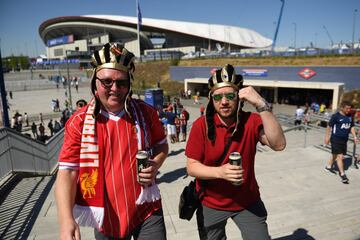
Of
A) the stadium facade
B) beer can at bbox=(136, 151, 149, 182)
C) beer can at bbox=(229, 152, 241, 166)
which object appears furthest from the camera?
the stadium facade

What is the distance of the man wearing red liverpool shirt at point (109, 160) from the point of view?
1941 mm

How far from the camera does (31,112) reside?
86.3ft

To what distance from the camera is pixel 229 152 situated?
8.17ft

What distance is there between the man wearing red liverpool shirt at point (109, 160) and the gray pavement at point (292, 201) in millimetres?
2291

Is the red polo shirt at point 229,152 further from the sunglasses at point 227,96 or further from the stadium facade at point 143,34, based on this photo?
the stadium facade at point 143,34

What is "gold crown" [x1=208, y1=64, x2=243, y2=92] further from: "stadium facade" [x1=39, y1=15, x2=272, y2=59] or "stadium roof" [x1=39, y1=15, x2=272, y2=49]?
"stadium roof" [x1=39, y1=15, x2=272, y2=49]

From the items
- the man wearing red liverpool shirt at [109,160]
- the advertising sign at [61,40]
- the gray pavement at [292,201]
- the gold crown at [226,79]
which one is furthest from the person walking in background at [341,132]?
the advertising sign at [61,40]

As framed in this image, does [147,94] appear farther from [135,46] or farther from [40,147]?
[135,46]

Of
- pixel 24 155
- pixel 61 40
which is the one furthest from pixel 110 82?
pixel 61 40

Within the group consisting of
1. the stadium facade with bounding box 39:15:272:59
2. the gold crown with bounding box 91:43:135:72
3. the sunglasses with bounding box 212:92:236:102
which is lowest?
the sunglasses with bounding box 212:92:236:102

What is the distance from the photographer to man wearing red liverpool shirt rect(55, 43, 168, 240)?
76.4 inches

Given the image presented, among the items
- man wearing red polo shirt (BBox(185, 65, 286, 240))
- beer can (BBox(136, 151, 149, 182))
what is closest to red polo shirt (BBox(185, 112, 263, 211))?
man wearing red polo shirt (BBox(185, 65, 286, 240))

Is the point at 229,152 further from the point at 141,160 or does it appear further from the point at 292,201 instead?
the point at 292,201

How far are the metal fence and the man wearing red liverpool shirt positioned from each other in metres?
5.11
